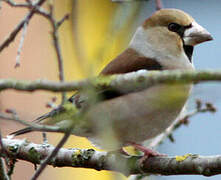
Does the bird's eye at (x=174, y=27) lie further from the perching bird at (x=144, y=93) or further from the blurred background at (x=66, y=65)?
the blurred background at (x=66, y=65)

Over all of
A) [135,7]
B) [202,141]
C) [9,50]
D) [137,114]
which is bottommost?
[202,141]

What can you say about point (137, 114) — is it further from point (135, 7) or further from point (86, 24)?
point (86, 24)

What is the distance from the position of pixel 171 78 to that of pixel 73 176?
14.7 feet

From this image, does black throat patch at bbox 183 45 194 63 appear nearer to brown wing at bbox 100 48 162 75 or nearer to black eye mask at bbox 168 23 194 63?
black eye mask at bbox 168 23 194 63

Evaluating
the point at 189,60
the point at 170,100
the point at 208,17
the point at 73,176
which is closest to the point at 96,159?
the point at 189,60

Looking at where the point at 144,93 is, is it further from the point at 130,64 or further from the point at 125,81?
the point at 125,81

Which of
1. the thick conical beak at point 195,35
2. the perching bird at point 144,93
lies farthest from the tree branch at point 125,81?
the thick conical beak at point 195,35

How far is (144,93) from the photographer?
2.35 m

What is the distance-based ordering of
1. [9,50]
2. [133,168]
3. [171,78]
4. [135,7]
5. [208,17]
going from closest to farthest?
[171,78] < [135,7] < [133,168] < [9,50] < [208,17]

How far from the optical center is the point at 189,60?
2768 mm

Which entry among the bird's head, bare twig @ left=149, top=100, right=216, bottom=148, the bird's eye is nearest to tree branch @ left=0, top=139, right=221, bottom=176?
bare twig @ left=149, top=100, right=216, bottom=148

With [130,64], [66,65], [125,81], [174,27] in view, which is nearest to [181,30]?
[174,27]

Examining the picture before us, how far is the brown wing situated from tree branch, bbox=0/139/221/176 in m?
0.49

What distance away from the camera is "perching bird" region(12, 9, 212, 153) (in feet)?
7.70
